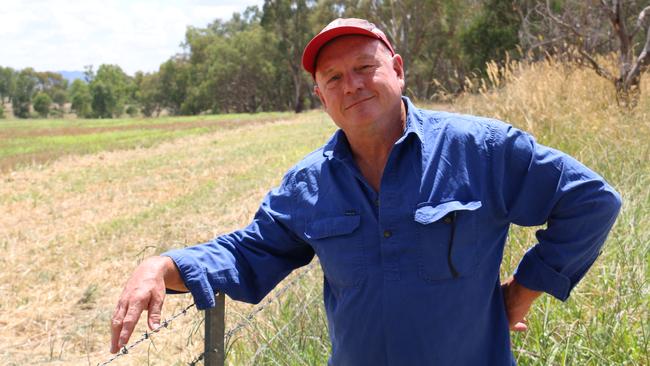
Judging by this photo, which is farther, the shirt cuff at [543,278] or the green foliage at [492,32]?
the green foliage at [492,32]

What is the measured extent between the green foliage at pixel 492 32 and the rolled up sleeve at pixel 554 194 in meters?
26.6

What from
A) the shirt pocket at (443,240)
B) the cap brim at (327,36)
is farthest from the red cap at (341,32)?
the shirt pocket at (443,240)

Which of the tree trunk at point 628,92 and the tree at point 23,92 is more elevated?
the tree trunk at point 628,92

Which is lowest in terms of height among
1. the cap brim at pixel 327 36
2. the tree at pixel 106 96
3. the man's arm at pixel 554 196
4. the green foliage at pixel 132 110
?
the green foliage at pixel 132 110

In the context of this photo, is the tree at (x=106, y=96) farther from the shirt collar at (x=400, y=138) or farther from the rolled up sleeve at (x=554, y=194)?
the rolled up sleeve at (x=554, y=194)

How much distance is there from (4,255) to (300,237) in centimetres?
732

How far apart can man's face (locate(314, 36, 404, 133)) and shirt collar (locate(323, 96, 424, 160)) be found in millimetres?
39

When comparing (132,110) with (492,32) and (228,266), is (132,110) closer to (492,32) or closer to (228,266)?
(492,32)

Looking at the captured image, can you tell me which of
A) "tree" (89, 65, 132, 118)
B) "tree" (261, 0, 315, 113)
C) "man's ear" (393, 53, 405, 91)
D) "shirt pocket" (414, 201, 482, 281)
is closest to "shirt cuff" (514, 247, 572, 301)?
"shirt pocket" (414, 201, 482, 281)

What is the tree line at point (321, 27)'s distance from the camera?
14.0 m

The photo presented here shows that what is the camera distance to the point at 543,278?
6.86ft

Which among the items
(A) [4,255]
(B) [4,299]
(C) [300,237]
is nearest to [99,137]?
(A) [4,255]

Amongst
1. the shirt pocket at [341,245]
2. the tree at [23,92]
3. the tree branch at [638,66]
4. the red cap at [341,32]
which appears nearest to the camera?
the shirt pocket at [341,245]

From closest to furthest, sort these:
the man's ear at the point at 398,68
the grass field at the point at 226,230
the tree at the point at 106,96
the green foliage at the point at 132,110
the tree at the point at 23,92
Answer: the man's ear at the point at 398,68
the grass field at the point at 226,230
the tree at the point at 106,96
the green foliage at the point at 132,110
the tree at the point at 23,92
